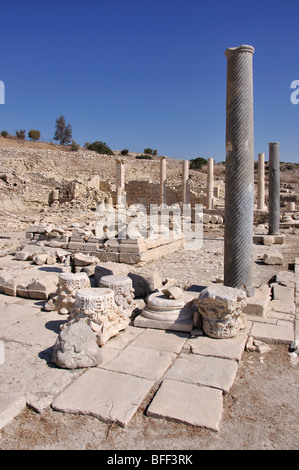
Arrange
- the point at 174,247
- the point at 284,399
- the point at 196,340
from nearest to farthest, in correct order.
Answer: the point at 284,399 < the point at 196,340 < the point at 174,247

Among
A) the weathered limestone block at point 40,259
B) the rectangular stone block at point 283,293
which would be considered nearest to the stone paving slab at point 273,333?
the rectangular stone block at point 283,293

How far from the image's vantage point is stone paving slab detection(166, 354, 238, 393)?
10.5ft

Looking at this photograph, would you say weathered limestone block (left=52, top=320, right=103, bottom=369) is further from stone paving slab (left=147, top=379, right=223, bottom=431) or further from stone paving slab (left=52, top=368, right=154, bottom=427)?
stone paving slab (left=147, top=379, right=223, bottom=431)

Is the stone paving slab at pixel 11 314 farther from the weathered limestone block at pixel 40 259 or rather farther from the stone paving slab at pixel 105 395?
the weathered limestone block at pixel 40 259

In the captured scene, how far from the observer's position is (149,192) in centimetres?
2875

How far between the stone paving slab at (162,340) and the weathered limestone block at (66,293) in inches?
52.1

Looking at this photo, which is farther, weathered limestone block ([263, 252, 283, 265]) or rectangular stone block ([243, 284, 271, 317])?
weathered limestone block ([263, 252, 283, 265])

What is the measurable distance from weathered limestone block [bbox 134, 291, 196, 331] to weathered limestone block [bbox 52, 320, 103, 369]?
1065mm

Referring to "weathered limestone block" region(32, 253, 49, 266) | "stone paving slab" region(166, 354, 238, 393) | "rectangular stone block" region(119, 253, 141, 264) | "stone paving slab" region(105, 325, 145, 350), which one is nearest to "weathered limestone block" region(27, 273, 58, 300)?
"stone paving slab" region(105, 325, 145, 350)

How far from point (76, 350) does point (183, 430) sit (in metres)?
1.34

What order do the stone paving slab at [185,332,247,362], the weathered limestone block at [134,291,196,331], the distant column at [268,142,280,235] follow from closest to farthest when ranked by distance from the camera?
the stone paving slab at [185,332,247,362]
the weathered limestone block at [134,291,196,331]
the distant column at [268,142,280,235]

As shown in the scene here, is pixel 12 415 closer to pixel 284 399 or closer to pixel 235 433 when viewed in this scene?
pixel 235 433
